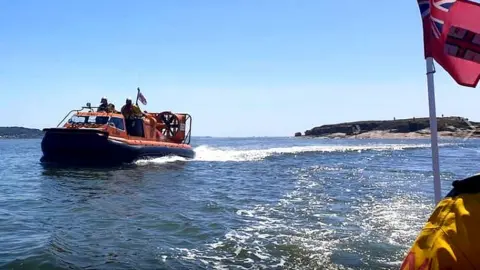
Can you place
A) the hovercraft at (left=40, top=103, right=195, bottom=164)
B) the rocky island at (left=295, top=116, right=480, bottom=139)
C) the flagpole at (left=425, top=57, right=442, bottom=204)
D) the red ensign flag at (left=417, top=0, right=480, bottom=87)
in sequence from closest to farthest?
the red ensign flag at (left=417, top=0, right=480, bottom=87), the flagpole at (left=425, top=57, right=442, bottom=204), the hovercraft at (left=40, top=103, right=195, bottom=164), the rocky island at (left=295, top=116, right=480, bottom=139)

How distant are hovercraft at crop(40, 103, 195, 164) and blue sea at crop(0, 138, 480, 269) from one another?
95.1 inches

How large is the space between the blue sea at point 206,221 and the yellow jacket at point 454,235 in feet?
12.7

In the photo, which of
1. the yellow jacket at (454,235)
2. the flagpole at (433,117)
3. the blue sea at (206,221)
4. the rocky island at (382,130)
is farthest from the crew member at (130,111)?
the rocky island at (382,130)

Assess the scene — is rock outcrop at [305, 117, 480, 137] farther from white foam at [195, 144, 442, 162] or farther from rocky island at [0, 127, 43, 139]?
rocky island at [0, 127, 43, 139]

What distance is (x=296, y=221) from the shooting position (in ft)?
29.7

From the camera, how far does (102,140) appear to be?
1839 centimetres

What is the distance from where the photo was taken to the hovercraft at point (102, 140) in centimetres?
1831

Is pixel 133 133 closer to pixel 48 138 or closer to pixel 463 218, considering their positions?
pixel 48 138

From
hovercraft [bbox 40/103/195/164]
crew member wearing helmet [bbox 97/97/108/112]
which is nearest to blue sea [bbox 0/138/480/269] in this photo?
hovercraft [bbox 40/103/195/164]

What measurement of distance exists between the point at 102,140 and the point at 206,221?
1073 cm

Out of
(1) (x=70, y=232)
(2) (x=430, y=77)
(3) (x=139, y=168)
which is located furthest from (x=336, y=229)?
(3) (x=139, y=168)

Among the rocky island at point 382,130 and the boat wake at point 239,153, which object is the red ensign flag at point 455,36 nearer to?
the boat wake at point 239,153

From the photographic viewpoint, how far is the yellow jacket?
2.18m

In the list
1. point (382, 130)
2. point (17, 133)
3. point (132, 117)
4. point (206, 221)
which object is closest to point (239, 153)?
point (132, 117)
